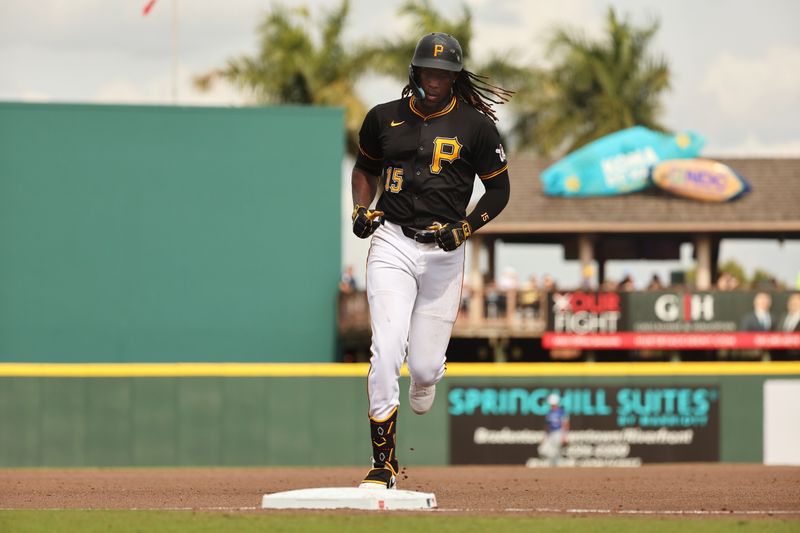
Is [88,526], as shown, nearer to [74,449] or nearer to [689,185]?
[74,449]

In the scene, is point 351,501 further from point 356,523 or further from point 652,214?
point 652,214

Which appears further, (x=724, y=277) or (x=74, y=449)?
(x=724, y=277)

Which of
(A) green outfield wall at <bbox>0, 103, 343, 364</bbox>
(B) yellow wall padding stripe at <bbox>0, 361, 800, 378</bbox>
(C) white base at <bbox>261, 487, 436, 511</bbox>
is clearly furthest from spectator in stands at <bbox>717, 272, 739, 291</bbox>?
(C) white base at <bbox>261, 487, 436, 511</bbox>

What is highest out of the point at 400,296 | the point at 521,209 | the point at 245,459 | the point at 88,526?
the point at 521,209

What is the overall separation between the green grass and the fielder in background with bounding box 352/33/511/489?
3.75 feet

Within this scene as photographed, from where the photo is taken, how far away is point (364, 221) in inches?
278

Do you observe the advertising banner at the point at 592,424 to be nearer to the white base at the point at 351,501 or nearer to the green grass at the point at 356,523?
the white base at the point at 351,501

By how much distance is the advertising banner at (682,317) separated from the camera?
2450 centimetres

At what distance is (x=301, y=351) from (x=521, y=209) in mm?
Answer: 6185

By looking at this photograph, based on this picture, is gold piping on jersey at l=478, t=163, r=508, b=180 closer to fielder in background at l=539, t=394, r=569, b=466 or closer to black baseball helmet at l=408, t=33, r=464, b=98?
black baseball helmet at l=408, t=33, r=464, b=98

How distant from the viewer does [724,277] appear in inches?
1035

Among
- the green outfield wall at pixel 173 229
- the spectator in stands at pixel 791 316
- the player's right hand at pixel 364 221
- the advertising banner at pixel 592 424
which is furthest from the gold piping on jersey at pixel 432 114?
the green outfield wall at pixel 173 229

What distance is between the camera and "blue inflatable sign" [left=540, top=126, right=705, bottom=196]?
29.8 metres

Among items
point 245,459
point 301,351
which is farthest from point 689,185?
point 245,459
